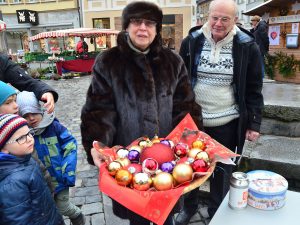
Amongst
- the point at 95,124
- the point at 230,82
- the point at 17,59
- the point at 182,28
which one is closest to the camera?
the point at 95,124

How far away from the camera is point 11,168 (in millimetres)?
1820

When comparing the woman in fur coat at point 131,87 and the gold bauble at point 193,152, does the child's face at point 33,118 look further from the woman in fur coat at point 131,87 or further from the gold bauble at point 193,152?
the gold bauble at point 193,152

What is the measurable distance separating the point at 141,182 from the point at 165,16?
84.2 ft

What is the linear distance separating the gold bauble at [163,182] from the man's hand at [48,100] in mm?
1128

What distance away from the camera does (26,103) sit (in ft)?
7.09

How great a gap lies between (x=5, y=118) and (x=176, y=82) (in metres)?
1.14

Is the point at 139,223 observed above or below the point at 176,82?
below

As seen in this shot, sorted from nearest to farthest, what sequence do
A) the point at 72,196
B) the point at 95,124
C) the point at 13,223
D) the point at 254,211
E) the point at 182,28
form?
1. the point at 254,211
2. the point at 13,223
3. the point at 95,124
4. the point at 72,196
5. the point at 182,28

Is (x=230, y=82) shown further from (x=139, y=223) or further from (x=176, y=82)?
(x=139, y=223)

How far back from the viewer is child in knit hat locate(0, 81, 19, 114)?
1982mm

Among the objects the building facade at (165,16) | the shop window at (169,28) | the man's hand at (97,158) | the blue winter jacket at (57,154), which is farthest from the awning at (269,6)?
the shop window at (169,28)

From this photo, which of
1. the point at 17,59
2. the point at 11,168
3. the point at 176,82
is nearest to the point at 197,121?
the point at 176,82

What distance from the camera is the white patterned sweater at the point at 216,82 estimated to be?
8.00 feet

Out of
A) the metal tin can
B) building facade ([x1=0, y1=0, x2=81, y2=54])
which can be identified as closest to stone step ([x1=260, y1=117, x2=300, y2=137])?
the metal tin can
